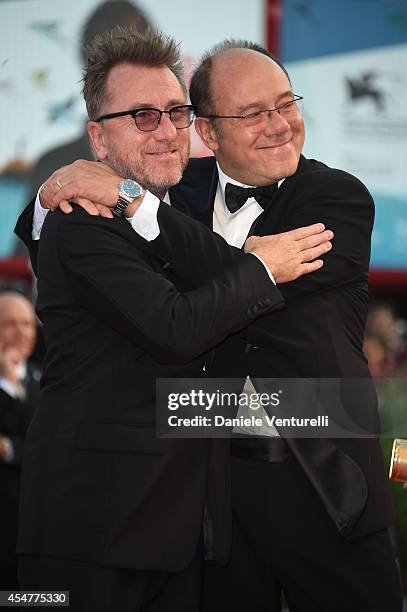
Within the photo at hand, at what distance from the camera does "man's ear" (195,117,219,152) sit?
3.20 meters

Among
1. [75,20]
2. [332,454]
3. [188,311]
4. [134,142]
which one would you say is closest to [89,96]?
[134,142]

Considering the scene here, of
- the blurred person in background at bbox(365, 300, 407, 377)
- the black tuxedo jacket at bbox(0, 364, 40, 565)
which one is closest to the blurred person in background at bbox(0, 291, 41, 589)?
the black tuxedo jacket at bbox(0, 364, 40, 565)

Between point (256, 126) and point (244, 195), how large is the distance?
22 centimetres

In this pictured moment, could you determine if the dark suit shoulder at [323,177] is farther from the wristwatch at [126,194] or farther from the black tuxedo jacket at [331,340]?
the wristwatch at [126,194]

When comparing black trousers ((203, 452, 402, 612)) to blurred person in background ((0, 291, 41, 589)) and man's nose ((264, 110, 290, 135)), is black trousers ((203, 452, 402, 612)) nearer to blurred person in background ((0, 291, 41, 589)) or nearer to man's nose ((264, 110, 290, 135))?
man's nose ((264, 110, 290, 135))

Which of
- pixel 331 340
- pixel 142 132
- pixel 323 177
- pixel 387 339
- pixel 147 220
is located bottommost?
pixel 331 340

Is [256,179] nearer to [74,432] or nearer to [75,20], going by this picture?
[74,432]

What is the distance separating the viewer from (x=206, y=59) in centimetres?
324

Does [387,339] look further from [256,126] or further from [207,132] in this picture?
[256,126]

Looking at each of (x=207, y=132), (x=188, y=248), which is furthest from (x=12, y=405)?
(x=188, y=248)

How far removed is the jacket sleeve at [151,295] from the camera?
253 centimetres

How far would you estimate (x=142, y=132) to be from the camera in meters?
2.89

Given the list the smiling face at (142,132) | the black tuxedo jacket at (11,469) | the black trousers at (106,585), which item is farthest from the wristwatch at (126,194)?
the black tuxedo jacket at (11,469)

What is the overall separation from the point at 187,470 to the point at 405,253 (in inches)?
247
